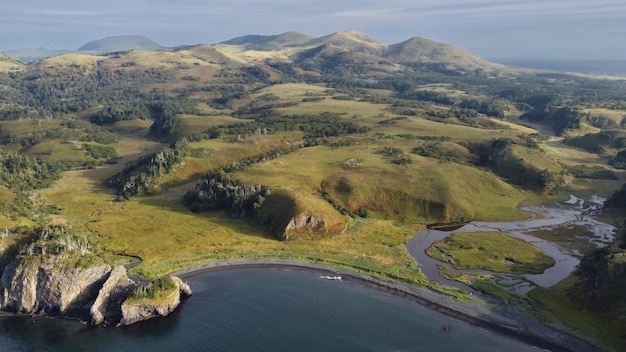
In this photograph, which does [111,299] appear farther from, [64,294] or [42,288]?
[42,288]

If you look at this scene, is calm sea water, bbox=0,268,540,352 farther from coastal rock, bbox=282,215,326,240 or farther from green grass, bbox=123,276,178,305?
coastal rock, bbox=282,215,326,240

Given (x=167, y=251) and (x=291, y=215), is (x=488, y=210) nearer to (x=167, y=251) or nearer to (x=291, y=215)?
(x=291, y=215)

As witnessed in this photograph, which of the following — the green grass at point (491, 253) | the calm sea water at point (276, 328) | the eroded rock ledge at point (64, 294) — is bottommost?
the calm sea water at point (276, 328)

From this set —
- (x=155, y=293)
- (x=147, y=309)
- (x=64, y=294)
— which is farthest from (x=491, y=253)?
(x=64, y=294)

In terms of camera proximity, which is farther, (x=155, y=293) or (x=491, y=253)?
(x=491, y=253)

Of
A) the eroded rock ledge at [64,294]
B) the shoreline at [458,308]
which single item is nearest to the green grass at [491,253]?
the shoreline at [458,308]

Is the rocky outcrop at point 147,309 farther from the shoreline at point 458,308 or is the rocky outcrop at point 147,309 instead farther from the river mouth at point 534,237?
the river mouth at point 534,237
